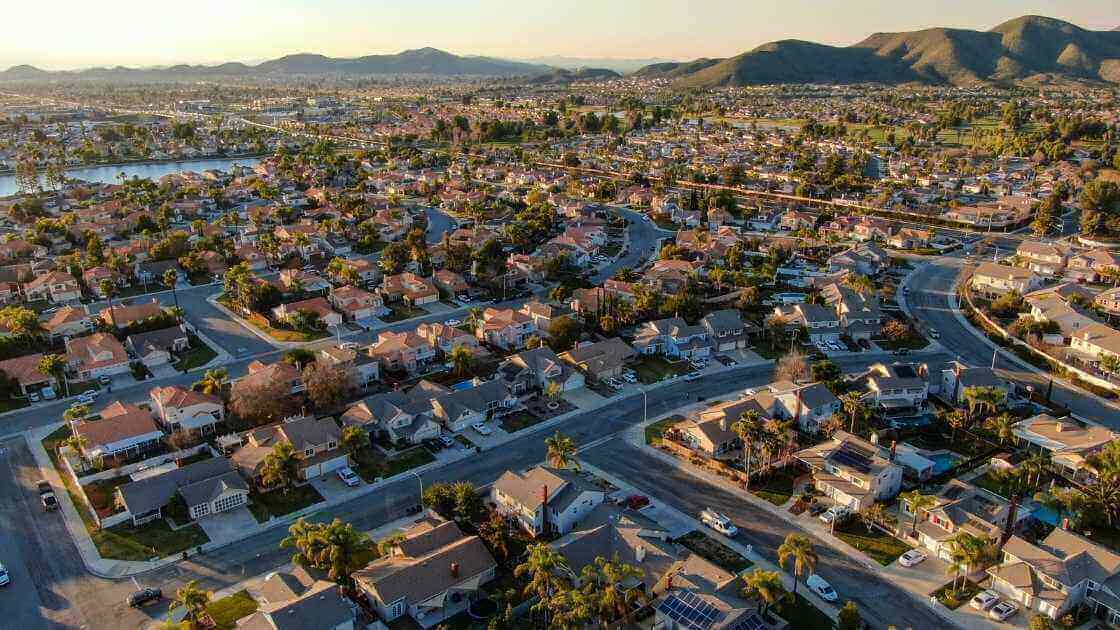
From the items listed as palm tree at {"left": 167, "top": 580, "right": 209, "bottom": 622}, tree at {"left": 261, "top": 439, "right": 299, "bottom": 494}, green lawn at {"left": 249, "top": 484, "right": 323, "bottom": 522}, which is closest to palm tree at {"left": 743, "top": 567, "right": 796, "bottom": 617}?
palm tree at {"left": 167, "top": 580, "right": 209, "bottom": 622}

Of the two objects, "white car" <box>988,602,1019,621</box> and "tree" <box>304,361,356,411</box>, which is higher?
"tree" <box>304,361,356,411</box>

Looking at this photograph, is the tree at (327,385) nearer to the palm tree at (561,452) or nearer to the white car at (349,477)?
the white car at (349,477)

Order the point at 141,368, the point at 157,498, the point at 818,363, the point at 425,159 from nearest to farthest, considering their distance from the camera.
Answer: the point at 157,498 < the point at 818,363 < the point at 141,368 < the point at 425,159

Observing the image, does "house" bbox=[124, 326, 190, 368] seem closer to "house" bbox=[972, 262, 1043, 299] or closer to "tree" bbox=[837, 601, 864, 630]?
"tree" bbox=[837, 601, 864, 630]

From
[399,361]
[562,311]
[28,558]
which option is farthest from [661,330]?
[28,558]

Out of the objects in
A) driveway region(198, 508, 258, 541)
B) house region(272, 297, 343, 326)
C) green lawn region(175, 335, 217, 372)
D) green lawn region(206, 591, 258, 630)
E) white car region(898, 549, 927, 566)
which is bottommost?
white car region(898, 549, 927, 566)

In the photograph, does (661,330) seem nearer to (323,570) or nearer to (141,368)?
(323,570)

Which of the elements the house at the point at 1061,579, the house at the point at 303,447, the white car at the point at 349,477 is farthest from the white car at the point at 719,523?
the house at the point at 303,447
